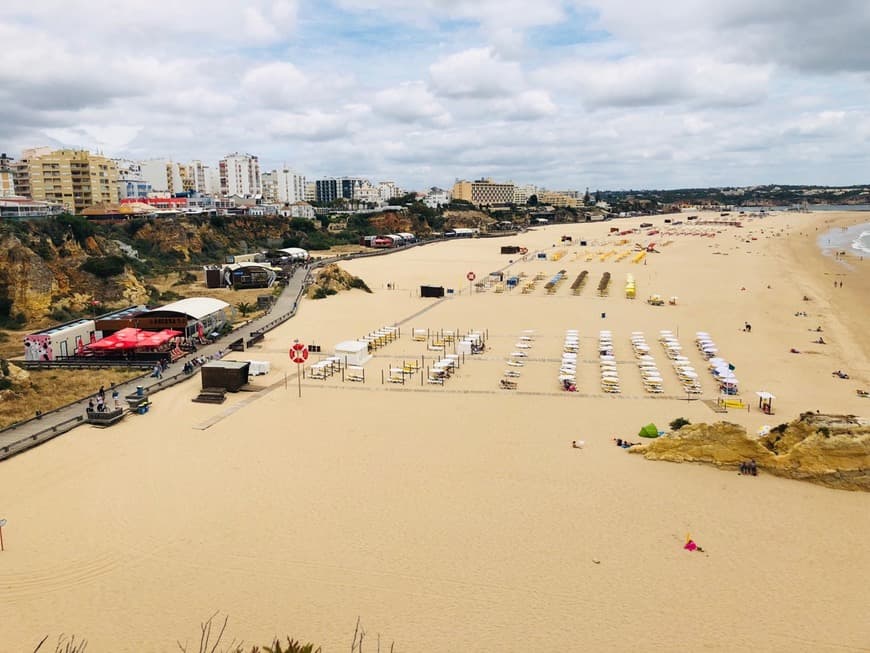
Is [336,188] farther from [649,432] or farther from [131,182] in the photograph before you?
[649,432]

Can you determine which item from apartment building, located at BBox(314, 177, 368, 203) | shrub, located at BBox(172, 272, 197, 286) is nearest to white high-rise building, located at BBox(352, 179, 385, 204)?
apartment building, located at BBox(314, 177, 368, 203)

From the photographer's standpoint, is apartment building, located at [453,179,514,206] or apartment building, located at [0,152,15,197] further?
apartment building, located at [453,179,514,206]

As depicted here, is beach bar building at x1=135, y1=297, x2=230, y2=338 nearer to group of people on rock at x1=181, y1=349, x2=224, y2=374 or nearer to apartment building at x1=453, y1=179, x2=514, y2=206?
group of people on rock at x1=181, y1=349, x2=224, y2=374

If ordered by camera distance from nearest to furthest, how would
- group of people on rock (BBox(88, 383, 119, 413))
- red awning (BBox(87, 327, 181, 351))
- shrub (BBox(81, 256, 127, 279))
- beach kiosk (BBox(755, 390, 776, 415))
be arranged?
group of people on rock (BBox(88, 383, 119, 413)) < beach kiosk (BBox(755, 390, 776, 415)) < red awning (BBox(87, 327, 181, 351)) < shrub (BBox(81, 256, 127, 279))

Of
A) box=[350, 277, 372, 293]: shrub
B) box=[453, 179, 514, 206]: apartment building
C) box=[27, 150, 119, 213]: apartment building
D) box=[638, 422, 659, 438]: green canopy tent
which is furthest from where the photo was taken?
box=[453, 179, 514, 206]: apartment building

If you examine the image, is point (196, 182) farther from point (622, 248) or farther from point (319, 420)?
point (319, 420)

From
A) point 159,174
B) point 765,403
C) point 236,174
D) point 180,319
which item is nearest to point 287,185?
point 236,174

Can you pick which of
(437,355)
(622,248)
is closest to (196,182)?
(622,248)
